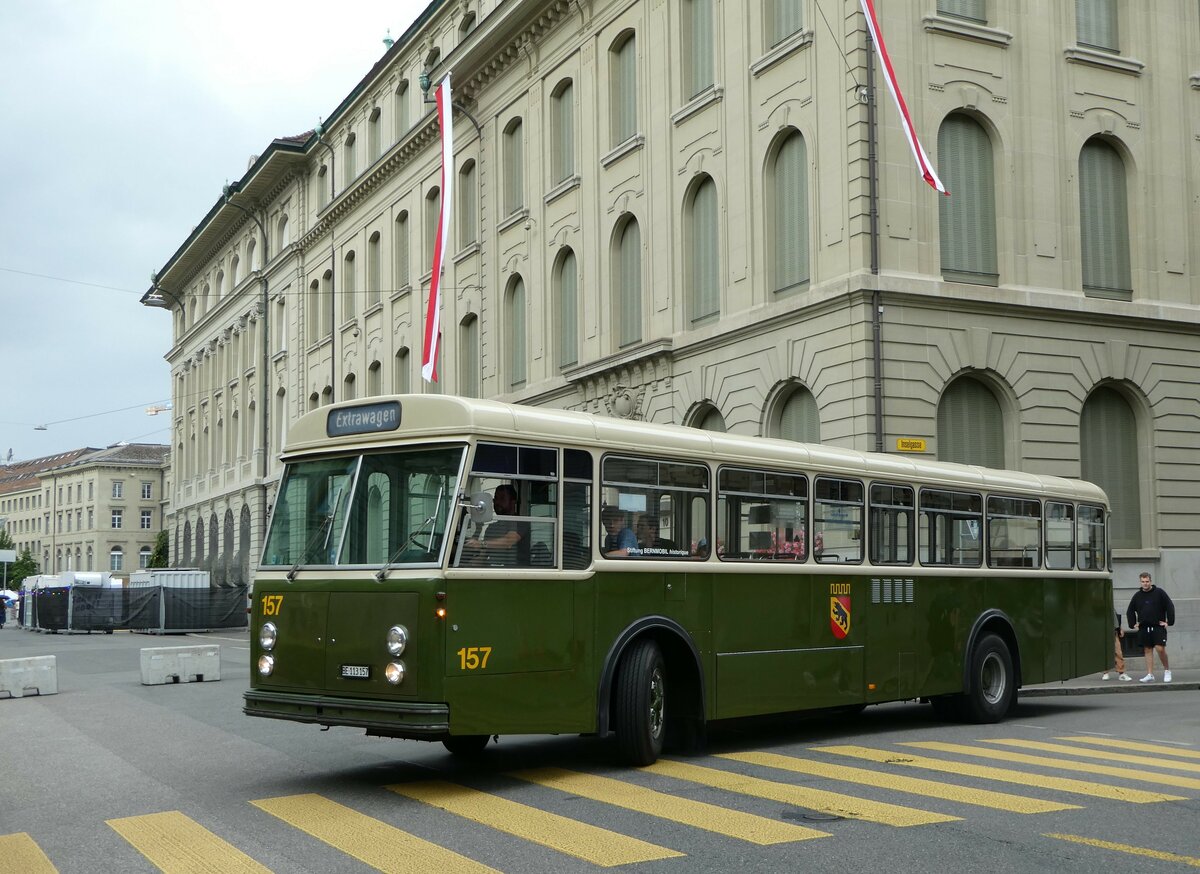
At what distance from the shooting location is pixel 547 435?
11086mm

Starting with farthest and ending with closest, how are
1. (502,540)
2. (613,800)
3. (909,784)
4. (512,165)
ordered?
1. (512,165)
2. (502,540)
3. (909,784)
4. (613,800)

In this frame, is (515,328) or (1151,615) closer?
(1151,615)

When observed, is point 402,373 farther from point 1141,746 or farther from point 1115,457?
point 1141,746

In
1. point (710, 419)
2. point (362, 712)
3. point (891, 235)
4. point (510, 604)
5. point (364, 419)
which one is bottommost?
point (362, 712)

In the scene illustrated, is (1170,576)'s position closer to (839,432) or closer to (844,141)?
(839,432)

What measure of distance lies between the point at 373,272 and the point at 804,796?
40.2 m

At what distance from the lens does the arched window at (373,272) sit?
4753 centimetres

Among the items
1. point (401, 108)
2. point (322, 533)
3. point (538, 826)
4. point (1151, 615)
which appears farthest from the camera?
point (401, 108)

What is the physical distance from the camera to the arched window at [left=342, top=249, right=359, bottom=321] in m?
50.1

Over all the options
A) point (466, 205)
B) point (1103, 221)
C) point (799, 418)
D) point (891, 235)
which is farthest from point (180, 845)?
point (466, 205)

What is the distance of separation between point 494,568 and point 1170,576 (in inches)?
763

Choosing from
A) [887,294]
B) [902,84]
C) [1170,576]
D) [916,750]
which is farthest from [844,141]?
[916,750]

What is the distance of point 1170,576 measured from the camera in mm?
26219

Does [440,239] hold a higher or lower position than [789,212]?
higher
